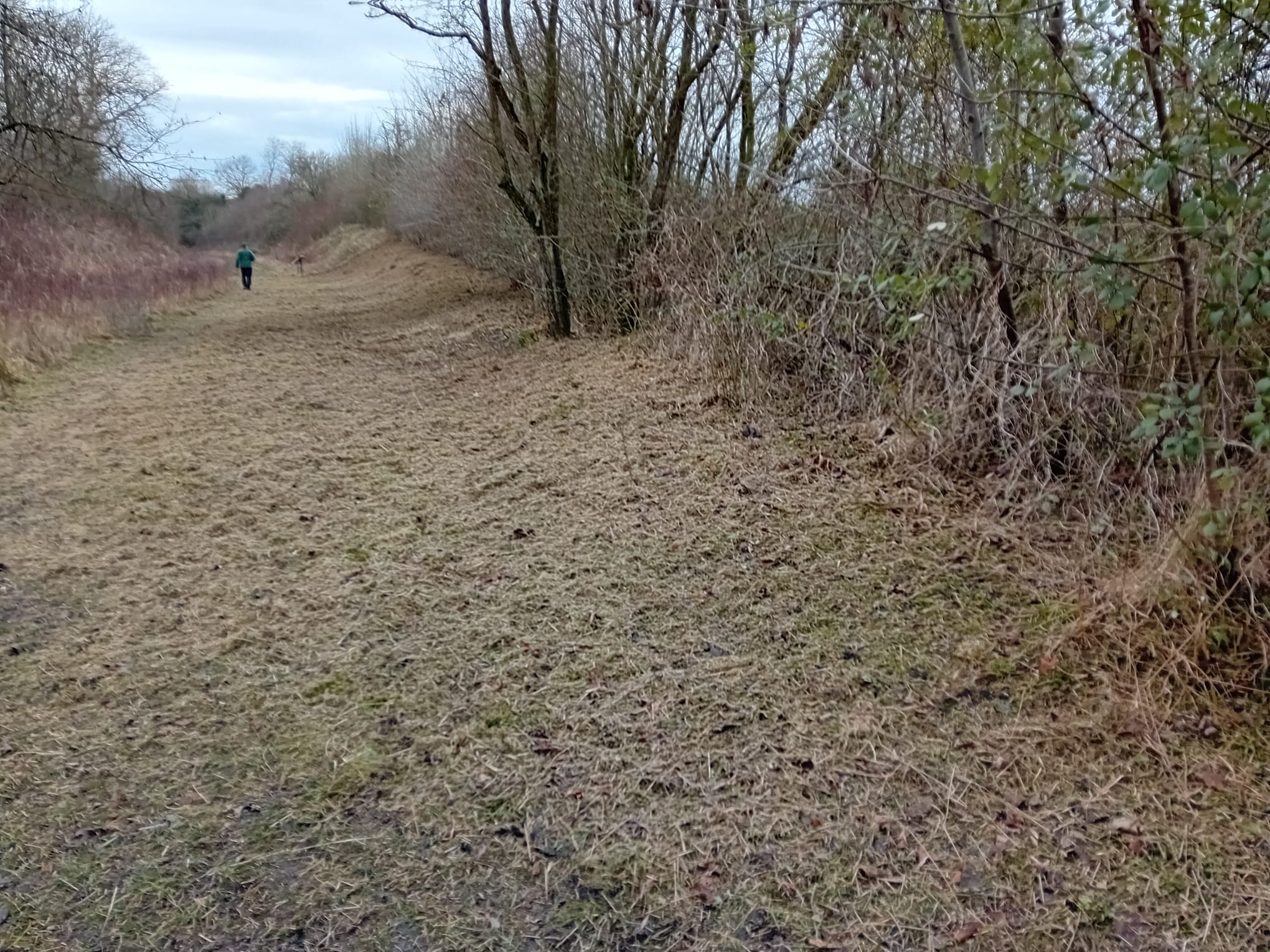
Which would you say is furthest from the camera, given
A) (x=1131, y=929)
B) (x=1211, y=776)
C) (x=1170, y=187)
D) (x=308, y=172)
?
(x=308, y=172)

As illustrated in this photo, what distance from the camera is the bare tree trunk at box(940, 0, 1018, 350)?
2.92 metres

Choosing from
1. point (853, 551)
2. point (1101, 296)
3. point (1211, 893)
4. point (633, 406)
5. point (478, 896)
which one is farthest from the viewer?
point (633, 406)

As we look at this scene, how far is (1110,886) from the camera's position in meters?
1.86

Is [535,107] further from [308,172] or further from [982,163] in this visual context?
[308,172]

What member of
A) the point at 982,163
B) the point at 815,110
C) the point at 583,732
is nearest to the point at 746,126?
the point at 815,110

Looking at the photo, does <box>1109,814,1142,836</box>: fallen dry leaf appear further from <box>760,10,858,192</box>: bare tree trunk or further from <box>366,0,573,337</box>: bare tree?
<box>366,0,573,337</box>: bare tree

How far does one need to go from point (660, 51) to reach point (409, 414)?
3.61 meters

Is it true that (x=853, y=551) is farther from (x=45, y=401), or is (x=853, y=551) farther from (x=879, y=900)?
(x=45, y=401)

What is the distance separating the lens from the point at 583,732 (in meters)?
2.48

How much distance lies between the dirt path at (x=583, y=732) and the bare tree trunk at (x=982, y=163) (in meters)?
0.86

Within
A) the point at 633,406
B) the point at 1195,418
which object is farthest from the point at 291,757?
the point at 633,406

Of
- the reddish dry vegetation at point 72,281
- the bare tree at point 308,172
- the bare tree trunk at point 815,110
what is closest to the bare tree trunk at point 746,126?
the bare tree trunk at point 815,110

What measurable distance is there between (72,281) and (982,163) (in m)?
13.5

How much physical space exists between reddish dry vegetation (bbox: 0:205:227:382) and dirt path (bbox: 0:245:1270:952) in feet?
16.8
